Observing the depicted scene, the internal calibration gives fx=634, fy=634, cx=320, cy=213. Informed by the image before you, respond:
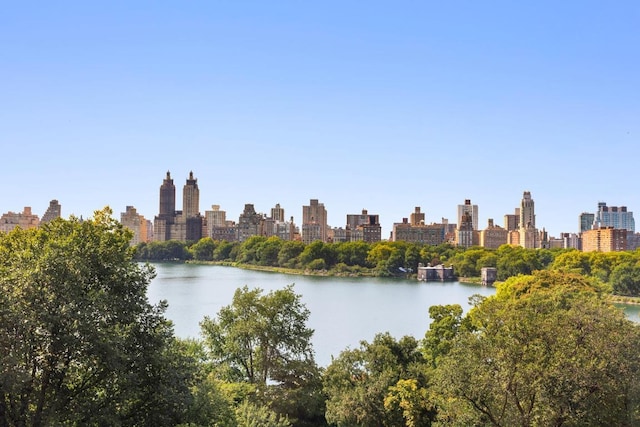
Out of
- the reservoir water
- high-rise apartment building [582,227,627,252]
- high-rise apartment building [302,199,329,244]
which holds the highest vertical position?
high-rise apartment building [302,199,329,244]

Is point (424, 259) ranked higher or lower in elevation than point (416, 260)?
higher

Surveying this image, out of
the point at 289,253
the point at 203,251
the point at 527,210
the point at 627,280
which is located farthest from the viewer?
the point at 527,210

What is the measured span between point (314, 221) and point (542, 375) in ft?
358

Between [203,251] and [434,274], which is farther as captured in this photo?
[203,251]

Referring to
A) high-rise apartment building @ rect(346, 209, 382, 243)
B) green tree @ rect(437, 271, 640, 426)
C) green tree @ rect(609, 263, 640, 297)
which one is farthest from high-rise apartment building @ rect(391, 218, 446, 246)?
green tree @ rect(437, 271, 640, 426)

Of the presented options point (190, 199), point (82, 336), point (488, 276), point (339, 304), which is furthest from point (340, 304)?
point (190, 199)

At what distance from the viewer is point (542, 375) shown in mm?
8352

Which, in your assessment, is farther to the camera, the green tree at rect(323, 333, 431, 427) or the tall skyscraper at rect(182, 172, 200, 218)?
the tall skyscraper at rect(182, 172, 200, 218)

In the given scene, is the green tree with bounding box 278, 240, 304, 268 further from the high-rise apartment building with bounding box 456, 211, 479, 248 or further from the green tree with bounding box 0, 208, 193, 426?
the green tree with bounding box 0, 208, 193, 426

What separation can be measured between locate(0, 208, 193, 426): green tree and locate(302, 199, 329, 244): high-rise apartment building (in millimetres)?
102675

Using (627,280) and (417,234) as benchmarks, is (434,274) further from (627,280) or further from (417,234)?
(417,234)

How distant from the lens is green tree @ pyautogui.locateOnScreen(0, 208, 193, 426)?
640 centimetres

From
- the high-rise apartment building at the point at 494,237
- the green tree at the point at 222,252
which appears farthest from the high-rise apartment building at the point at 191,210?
the high-rise apartment building at the point at 494,237

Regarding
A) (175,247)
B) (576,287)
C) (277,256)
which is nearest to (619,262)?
(576,287)
